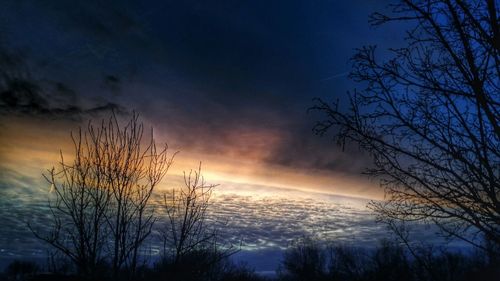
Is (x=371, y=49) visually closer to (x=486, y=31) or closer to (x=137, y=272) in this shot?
(x=486, y=31)

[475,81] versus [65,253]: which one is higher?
[475,81]

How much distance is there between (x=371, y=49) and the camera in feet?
14.7

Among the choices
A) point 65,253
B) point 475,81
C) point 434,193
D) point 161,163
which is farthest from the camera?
point 161,163

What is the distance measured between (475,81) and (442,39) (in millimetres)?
522

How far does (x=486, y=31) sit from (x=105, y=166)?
6.31 m

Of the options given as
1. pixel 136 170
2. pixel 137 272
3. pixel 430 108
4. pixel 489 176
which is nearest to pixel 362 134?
pixel 430 108

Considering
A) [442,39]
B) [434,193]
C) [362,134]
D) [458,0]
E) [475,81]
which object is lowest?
[434,193]

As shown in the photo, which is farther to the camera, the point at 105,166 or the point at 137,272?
the point at 137,272

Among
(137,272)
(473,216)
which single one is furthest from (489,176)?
(137,272)

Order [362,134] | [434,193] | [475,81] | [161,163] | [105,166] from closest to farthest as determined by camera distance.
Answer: [475,81], [362,134], [434,193], [105,166], [161,163]

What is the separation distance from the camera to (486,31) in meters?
3.92

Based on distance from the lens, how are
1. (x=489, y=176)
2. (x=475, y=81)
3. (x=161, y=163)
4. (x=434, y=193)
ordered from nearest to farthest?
(x=475, y=81) → (x=489, y=176) → (x=434, y=193) → (x=161, y=163)

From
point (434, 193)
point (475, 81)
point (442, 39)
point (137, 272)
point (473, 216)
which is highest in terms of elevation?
point (442, 39)

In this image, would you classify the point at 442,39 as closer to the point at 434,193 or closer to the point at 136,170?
the point at 434,193
